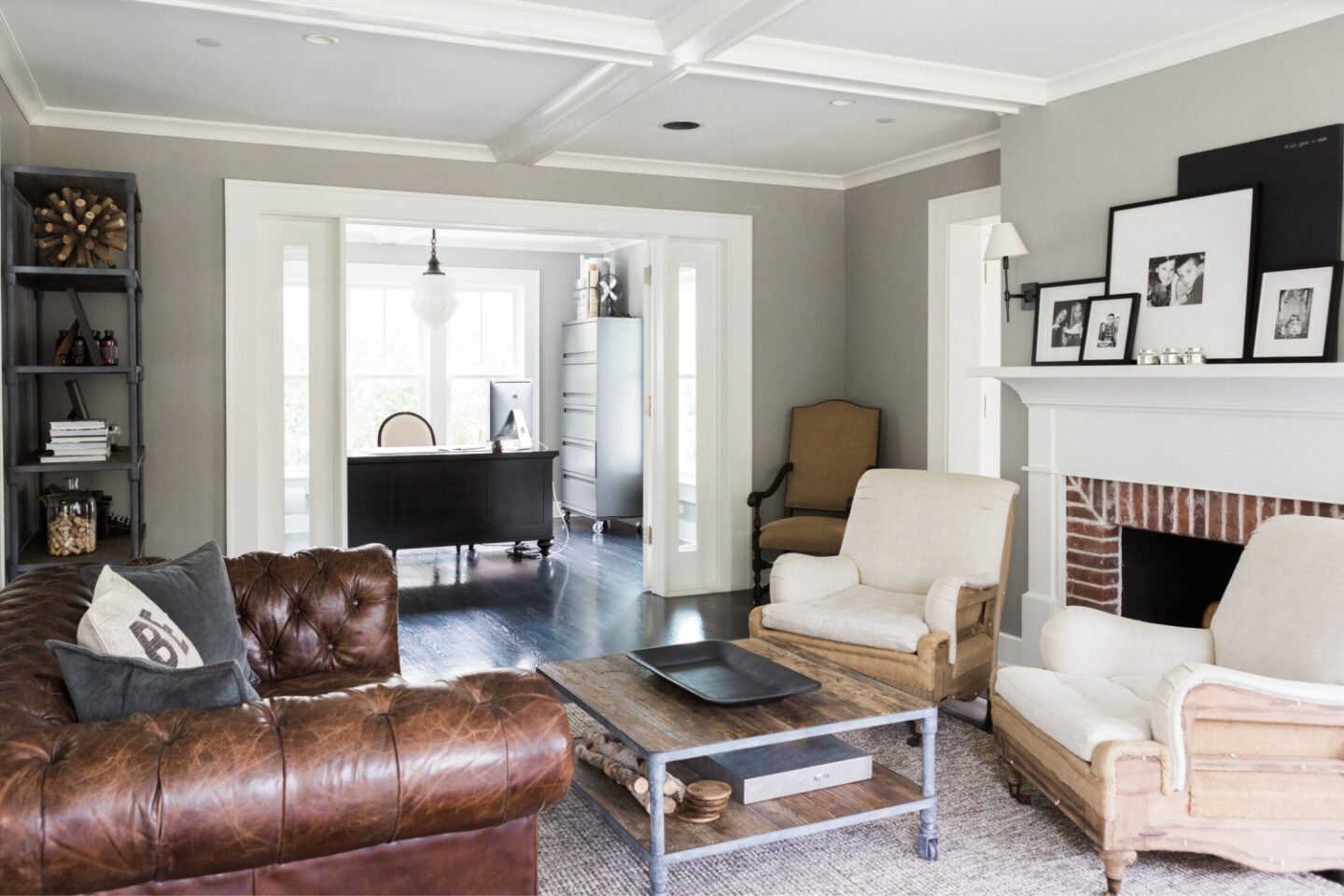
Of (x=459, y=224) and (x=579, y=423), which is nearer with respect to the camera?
(x=459, y=224)

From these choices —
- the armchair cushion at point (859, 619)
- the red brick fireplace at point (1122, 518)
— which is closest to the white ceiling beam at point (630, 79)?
the armchair cushion at point (859, 619)

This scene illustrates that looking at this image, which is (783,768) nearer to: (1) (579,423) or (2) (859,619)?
(2) (859,619)

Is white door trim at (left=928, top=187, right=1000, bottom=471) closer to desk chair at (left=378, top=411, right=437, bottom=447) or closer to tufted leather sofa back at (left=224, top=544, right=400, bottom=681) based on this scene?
tufted leather sofa back at (left=224, top=544, right=400, bottom=681)

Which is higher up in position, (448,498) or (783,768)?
(448,498)

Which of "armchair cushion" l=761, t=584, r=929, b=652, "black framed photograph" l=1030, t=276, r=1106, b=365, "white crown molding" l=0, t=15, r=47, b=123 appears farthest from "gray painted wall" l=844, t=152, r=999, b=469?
"white crown molding" l=0, t=15, r=47, b=123

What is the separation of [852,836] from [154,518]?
351 cm

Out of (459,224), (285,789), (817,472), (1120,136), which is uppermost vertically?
(1120,136)

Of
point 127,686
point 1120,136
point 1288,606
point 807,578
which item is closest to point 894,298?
point 1120,136

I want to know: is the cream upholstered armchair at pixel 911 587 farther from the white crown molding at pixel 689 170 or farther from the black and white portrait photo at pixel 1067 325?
the white crown molding at pixel 689 170

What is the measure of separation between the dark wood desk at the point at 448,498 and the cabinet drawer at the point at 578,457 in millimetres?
1141

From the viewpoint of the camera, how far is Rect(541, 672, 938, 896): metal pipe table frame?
2.37 metres

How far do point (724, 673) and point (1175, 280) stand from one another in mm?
2153

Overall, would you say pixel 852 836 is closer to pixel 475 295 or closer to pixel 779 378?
pixel 779 378

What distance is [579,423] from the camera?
870cm
